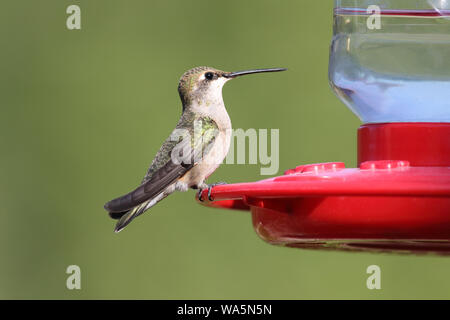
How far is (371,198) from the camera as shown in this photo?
3176 millimetres

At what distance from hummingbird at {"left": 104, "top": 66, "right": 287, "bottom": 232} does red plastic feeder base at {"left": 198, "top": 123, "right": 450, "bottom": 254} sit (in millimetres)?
1374

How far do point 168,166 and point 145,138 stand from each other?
261 cm

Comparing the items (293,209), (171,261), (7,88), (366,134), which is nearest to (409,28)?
(366,134)

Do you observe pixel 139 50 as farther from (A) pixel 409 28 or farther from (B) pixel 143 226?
(A) pixel 409 28

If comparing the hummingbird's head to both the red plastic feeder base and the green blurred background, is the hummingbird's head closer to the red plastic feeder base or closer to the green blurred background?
the green blurred background

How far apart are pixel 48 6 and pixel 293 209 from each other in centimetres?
578

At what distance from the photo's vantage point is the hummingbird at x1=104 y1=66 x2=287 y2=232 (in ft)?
16.9

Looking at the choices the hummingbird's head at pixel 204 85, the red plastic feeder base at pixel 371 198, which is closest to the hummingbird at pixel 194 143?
the hummingbird's head at pixel 204 85

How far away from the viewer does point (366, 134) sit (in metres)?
3.77

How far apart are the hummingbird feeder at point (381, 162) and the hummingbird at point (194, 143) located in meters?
0.71

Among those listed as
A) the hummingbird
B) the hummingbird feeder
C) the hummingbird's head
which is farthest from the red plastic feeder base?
the hummingbird's head

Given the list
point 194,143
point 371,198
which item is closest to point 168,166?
point 194,143

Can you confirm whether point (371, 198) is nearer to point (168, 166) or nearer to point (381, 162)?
point (381, 162)

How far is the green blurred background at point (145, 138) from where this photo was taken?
7.21 m
